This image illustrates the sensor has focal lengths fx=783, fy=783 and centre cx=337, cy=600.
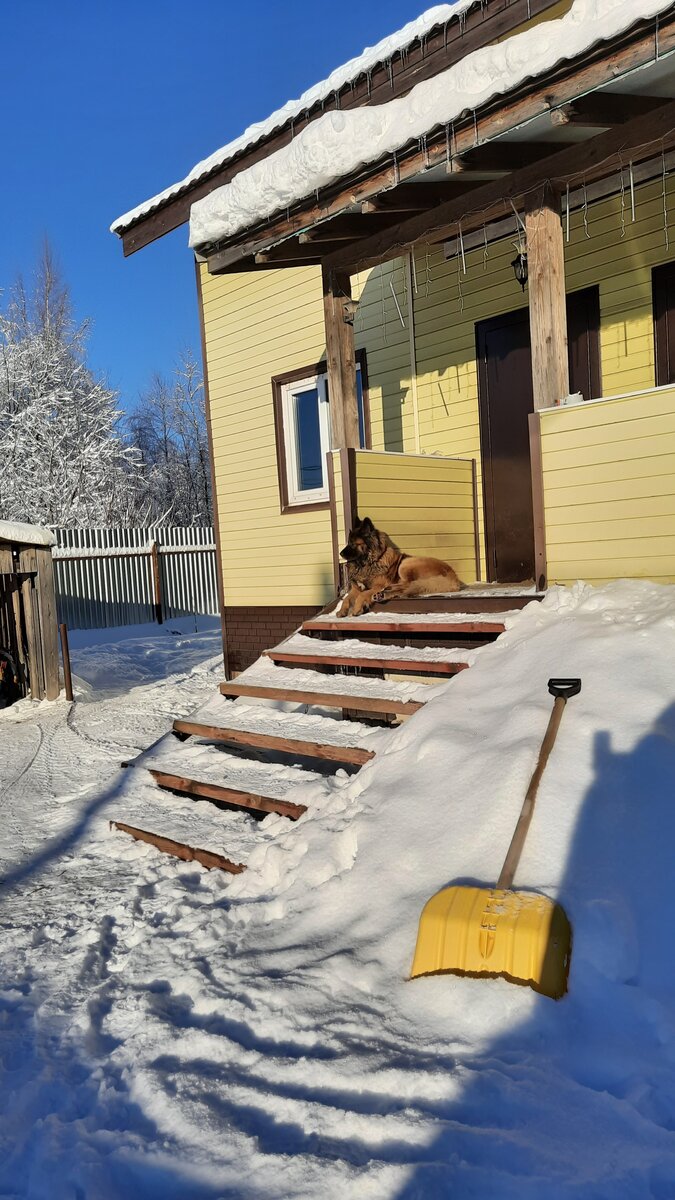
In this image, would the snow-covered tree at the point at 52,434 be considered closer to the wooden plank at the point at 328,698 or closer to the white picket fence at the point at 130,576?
the white picket fence at the point at 130,576

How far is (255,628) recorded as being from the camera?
10.4 meters

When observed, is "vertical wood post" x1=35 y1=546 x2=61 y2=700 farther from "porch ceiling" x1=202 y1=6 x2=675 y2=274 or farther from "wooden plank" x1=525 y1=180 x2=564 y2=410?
"wooden plank" x1=525 y1=180 x2=564 y2=410

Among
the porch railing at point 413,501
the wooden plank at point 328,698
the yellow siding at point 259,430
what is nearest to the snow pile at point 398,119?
the porch railing at point 413,501

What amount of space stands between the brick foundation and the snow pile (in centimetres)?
451

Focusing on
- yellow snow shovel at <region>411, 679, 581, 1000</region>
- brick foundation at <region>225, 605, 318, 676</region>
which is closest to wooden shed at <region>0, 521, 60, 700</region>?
brick foundation at <region>225, 605, 318, 676</region>

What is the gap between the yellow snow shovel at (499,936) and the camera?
2.56 metres

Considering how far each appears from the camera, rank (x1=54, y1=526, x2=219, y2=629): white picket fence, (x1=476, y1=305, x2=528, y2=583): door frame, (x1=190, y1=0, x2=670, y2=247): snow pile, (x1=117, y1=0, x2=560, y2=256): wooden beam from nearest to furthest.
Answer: (x1=190, y1=0, x2=670, y2=247): snow pile < (x1=117, y1=0, x2=560, y2=256): wooden beam < (x1=476, y1=305, x2=528, y2=583): door frame < (x1=54, y1=526, x2=219, y2=629): white picket fence

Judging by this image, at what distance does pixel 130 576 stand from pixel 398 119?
1518 centimetres

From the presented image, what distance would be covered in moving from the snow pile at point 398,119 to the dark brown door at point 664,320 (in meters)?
2.38

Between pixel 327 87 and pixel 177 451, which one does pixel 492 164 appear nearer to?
pixel 327 87

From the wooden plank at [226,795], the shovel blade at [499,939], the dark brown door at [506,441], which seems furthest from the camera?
the dark brown door at [506,441]

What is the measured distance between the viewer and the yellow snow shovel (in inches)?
101

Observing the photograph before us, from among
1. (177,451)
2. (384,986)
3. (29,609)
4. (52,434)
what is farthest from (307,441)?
(177,451)

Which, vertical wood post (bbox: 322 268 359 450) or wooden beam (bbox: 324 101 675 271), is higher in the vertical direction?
wooden beam (bbox: 324 101 675 271)
